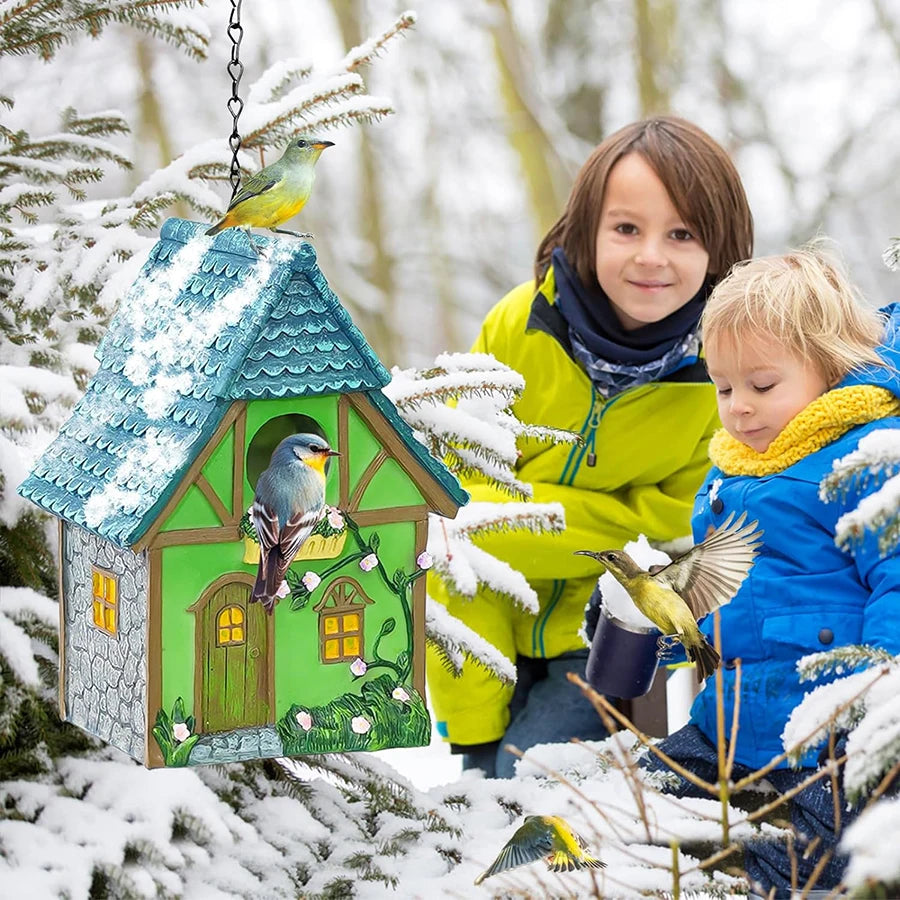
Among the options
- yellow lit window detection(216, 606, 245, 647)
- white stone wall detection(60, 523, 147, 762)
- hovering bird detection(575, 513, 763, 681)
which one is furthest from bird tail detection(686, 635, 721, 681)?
white stone wall detection(60, 523, 147, 762)

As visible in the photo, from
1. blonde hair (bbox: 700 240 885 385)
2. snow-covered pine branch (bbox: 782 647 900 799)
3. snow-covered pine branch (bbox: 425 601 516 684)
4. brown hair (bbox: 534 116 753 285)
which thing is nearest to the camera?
snow-covered pine branch (bbox: 782 647 900 799)

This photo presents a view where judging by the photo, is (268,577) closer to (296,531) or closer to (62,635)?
(296,531)

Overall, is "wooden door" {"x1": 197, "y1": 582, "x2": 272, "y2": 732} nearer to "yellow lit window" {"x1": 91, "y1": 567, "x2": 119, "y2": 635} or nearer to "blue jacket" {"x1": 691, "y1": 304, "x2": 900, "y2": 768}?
"yellow lit window" {"x1": 91, "y1": 567, "x2": 119, "y2": 635}

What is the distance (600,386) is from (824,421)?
76 centimetres

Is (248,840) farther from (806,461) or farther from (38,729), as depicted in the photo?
(806,461)

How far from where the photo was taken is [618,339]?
256cm

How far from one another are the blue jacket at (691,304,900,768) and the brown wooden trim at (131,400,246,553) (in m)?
0.76

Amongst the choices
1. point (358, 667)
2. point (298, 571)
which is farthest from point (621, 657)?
point (298, 571)

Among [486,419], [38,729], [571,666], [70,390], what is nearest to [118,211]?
[70,390]

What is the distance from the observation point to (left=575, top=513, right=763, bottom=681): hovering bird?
1.62 m

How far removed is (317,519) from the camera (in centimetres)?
154

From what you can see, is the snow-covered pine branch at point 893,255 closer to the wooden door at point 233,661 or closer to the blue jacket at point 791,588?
the blue jacket at point 791,588

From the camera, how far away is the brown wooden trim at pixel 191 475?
4.89ft

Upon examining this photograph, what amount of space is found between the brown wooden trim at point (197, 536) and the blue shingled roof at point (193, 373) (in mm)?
34
